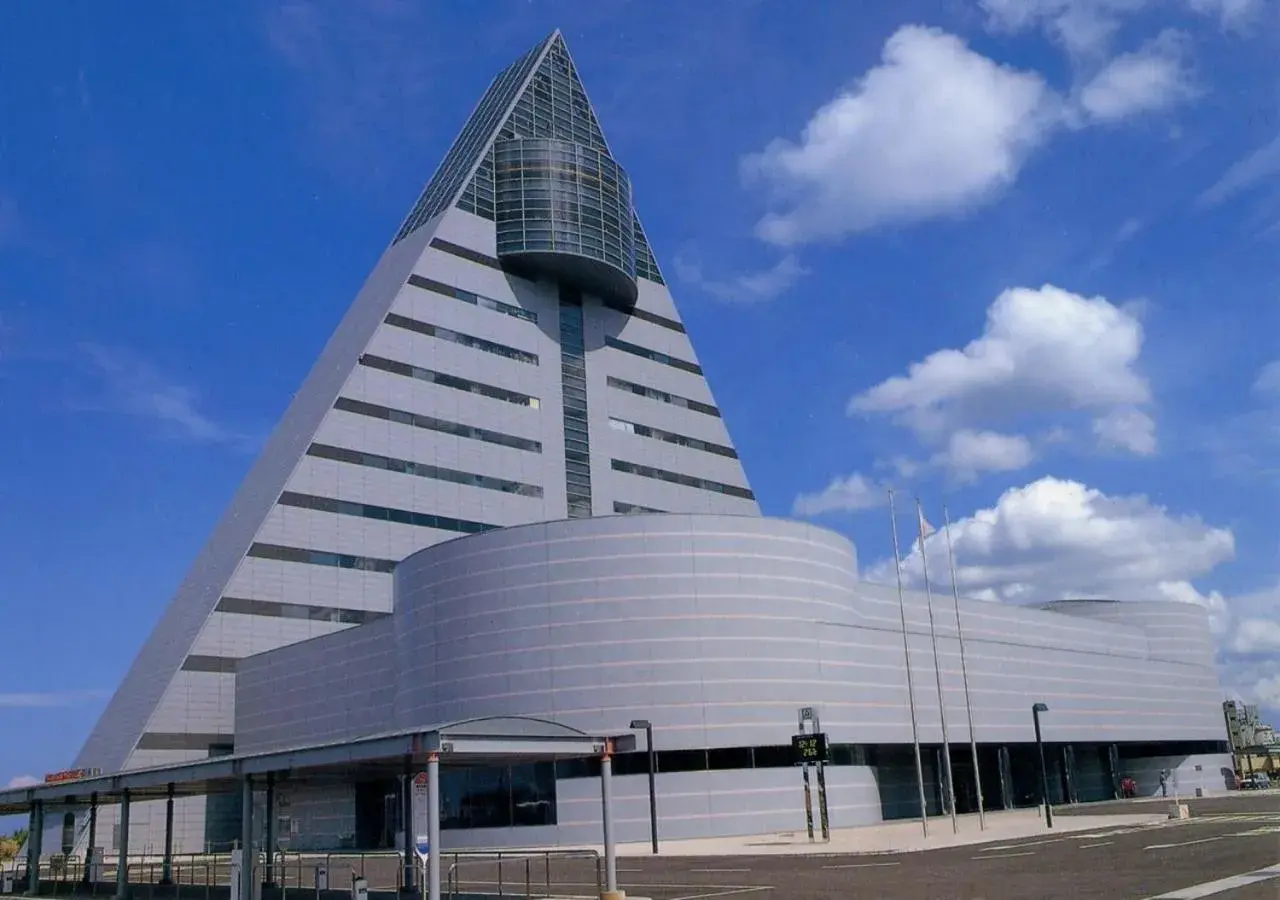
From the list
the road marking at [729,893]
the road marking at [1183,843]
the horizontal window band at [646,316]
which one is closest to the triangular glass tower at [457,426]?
the horizontal window band at [646,316]

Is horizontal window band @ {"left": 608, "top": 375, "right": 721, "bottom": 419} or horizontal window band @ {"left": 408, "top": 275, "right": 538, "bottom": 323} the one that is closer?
horizontal window band @ {"left": 408, "top": 275, "right": 538, "bottom": 323}

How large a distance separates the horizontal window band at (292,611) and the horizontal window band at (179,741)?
8.07 metres

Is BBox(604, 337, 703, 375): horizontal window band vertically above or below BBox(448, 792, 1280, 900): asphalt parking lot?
above

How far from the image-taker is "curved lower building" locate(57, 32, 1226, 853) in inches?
2122

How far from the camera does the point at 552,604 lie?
54.4 meters

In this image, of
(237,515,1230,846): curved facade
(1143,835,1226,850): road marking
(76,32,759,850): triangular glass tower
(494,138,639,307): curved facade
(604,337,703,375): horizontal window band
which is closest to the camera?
(1143,835,1226,850): road marking

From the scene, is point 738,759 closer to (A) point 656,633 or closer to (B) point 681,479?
(A) point 656,633

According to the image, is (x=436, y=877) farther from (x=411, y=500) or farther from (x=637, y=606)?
(x=411, y=500)

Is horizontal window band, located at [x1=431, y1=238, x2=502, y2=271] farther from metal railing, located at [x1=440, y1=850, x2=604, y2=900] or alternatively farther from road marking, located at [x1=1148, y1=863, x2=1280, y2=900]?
road marking, located at [x1=1148, y1=863, x2=1280, y2=900]

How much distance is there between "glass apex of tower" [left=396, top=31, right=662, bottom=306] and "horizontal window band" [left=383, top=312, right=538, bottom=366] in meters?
7.11

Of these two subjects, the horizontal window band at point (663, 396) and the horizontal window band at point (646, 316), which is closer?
the horizontal window band at point (663, 396)

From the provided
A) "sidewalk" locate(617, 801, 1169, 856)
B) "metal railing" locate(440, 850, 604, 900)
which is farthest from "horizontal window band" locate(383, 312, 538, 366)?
"metal railing" locate(440, 850, 604, 900)

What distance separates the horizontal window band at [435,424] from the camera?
8012 cm

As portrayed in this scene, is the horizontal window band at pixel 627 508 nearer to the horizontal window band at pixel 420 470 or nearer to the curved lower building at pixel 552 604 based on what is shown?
the curved lower building at pixel 552 604
